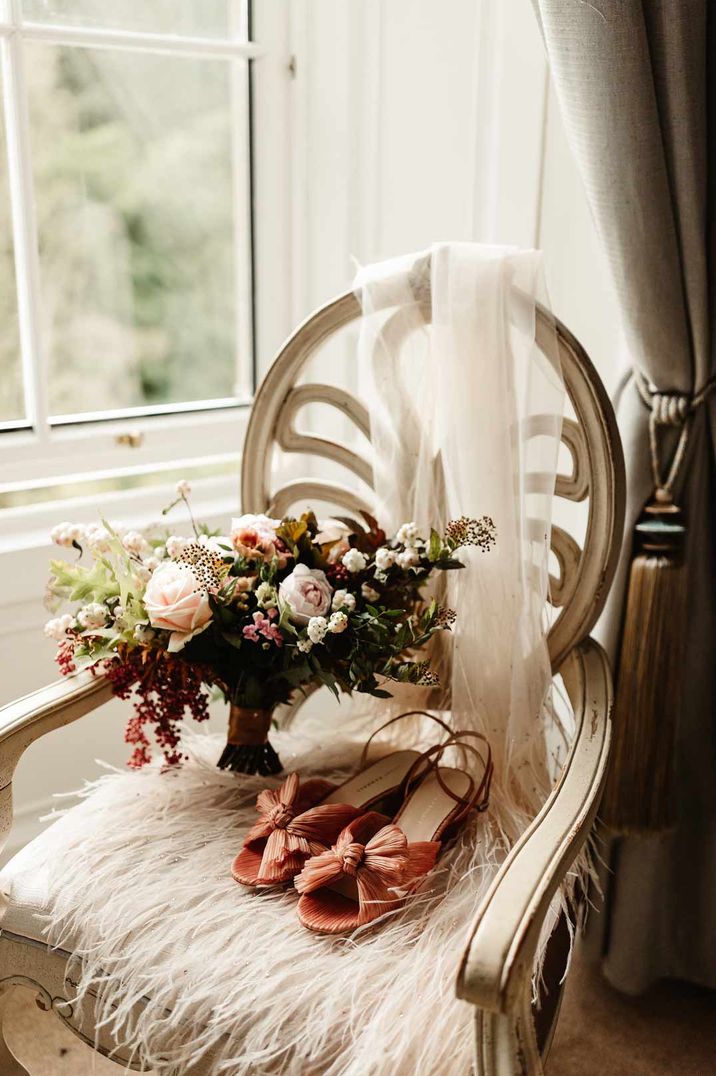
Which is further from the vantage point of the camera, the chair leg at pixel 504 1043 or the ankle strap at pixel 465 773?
the ankle strap at pixel 465 773

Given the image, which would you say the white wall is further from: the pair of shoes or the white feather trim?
the pair of shoes

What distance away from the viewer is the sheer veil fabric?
1194mm

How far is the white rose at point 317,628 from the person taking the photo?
1.08 m

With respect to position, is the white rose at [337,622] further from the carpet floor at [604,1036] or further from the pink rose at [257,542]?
the carpet floor at [604,1036]

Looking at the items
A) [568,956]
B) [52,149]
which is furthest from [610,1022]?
[52,149]

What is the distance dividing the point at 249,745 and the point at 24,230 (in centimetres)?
94

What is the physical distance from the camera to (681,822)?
58.6 inches

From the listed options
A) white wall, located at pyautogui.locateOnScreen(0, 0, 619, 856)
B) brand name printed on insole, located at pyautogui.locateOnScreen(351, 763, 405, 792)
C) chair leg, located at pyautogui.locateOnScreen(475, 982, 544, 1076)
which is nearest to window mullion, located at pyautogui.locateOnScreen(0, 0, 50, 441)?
white wall, located at pyautogui.locateOnScreen(0, 0, 619, 856)

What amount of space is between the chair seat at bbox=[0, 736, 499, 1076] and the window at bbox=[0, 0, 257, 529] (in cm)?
70

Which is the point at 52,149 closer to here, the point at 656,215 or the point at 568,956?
the point at 656,215

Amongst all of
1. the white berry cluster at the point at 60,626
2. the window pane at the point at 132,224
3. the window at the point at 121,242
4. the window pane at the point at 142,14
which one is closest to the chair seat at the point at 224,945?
the white berry cluster at the point at 60,626

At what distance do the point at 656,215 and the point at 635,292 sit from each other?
0.31 ft

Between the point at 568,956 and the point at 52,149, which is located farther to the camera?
the point at 52,149

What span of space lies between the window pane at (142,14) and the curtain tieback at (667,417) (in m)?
1.04
